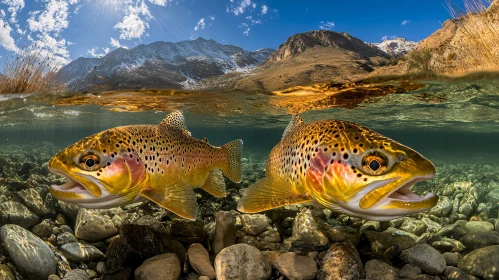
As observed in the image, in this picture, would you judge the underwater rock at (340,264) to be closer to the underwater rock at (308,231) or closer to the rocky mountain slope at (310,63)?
the underwater rock at (308,231)

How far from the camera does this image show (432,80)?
36.3 feet

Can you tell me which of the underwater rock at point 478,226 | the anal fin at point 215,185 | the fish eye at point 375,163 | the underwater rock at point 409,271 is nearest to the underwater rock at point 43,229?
the anal fin at point 215,185

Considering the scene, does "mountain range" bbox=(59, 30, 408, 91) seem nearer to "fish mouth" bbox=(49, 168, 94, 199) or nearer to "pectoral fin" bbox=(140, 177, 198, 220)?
"pectoral fin" bbox=(140, 177, 198, 220)

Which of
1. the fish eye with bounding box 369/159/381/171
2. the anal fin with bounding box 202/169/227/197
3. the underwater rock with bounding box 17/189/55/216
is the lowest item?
the underwater rock with bounding box 17/189/55/216

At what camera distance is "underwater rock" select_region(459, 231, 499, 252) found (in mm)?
5496

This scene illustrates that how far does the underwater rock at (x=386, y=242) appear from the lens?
4.95 m

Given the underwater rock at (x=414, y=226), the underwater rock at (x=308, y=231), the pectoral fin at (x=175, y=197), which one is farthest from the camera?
the underwater rock at (x=414, y=226)

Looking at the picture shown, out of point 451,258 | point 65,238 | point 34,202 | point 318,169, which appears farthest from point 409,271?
point 34,202

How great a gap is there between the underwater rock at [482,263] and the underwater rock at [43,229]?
7.17 meters

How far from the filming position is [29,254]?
468 cm

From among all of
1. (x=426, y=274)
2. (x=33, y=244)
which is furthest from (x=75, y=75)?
(x=426, y=274)

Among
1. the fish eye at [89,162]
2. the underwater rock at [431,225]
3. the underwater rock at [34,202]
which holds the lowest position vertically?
the underwater rock at [431,225]

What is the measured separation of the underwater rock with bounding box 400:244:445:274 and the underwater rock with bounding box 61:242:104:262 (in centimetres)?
499

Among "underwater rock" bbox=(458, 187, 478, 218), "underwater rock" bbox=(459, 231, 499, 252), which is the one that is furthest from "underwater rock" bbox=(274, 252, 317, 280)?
"underwater rock" bbox=(458, 187, 478, 218)
